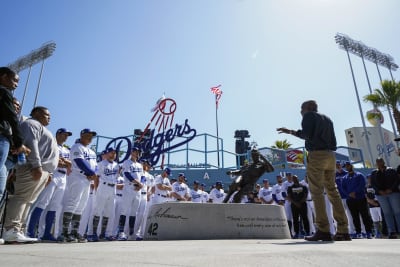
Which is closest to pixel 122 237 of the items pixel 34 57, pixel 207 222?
pixel 207 222

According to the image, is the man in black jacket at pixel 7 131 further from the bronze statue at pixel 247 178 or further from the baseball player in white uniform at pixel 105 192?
the bronze statue at pixel 247 178

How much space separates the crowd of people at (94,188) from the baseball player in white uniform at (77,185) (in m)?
0.02

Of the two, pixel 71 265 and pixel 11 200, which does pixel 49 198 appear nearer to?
pixel 11 200

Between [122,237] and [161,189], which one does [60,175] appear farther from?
[161,189]

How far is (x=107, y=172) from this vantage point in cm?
714

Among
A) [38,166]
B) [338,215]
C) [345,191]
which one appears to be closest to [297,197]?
[345,191]

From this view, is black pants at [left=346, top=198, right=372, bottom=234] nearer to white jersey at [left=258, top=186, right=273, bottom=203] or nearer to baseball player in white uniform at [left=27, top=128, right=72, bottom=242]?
white jersey at [left=258, top=186, right=273, bottom=203]

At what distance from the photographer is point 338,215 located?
4.14 m

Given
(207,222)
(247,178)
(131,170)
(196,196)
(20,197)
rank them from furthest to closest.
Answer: (196,196) → (131,170) → (247,178) → (207,222) → (20,197)

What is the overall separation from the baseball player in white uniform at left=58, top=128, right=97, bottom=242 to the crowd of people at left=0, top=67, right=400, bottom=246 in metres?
0.02

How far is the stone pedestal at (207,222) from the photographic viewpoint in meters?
5.07

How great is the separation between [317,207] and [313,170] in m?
0.52

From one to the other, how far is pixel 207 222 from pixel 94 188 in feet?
8.24

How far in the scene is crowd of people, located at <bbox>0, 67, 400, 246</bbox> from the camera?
364 centimetres
